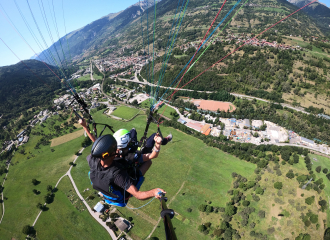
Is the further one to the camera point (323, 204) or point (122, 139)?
point (323, 204)

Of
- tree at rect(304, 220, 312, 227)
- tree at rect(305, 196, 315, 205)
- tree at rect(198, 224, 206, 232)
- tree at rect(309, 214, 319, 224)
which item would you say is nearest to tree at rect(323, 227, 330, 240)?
tree at rect(309, 214, 319, 224)

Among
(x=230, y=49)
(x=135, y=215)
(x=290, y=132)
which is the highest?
(x=230, y=49)

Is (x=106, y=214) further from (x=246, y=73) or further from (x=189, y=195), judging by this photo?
(x=246, y=73)

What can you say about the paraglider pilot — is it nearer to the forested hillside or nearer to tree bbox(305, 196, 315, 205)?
tree bbox(305, 196, 315, 205)

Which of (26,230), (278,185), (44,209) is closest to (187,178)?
(278,185)

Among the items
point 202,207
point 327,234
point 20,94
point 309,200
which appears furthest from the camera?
point 20,94

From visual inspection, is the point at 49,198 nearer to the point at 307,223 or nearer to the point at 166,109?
the point at 166,109

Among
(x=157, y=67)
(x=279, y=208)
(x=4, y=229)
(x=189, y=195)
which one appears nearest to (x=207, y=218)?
(x=189, y=195)
